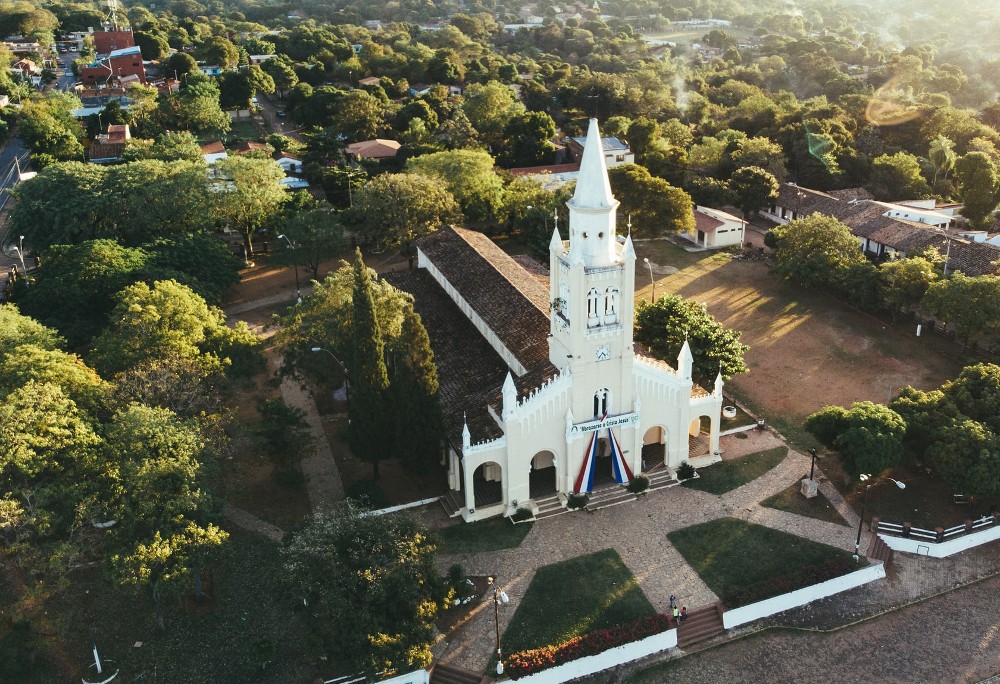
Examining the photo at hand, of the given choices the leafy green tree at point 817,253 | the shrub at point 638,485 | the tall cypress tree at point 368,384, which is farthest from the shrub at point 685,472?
the leafy green tree at point 817,253

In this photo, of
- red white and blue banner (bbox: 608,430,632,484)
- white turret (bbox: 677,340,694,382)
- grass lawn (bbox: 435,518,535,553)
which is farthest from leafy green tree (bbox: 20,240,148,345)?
white turret (bbox: 677,340,694,382)

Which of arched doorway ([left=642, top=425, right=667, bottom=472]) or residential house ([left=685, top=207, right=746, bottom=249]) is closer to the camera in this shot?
arched doorway ([left=642, top=425, right=667, bottom=472])

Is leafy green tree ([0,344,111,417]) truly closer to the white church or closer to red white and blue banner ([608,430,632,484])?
the white church

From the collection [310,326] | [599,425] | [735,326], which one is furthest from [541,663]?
[735,326]

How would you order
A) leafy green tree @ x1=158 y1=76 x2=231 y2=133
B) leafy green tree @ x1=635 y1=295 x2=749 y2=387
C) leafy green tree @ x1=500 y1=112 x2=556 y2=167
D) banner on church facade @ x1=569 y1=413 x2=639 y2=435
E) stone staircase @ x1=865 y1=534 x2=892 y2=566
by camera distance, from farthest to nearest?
leafy green tree @ x1=158 y1=76 x2=231 y2=133 → leafy green tree @ x1=500 y1=112 x2=556 y2=167 → leafy green tree @ x1=635 y1=295 x2=749 y2=387 → banner on church facade @ x1=569 y1=413 x2=639 y2=435 → stone staircase @ x1=865 y1=534 x2=892 y2=566

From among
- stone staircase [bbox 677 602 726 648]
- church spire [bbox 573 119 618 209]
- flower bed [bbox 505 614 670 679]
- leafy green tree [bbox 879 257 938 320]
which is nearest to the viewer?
flower bed [bbox 505 614 670 679]

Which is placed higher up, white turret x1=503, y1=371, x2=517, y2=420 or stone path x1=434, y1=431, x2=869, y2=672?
white turret x1=503, y1=371, x2=517, y2=420

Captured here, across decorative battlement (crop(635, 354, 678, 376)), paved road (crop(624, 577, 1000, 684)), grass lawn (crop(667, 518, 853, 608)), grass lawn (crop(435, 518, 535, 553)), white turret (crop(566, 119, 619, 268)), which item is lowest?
paved road (crop(624, 577, 1000, 684))
